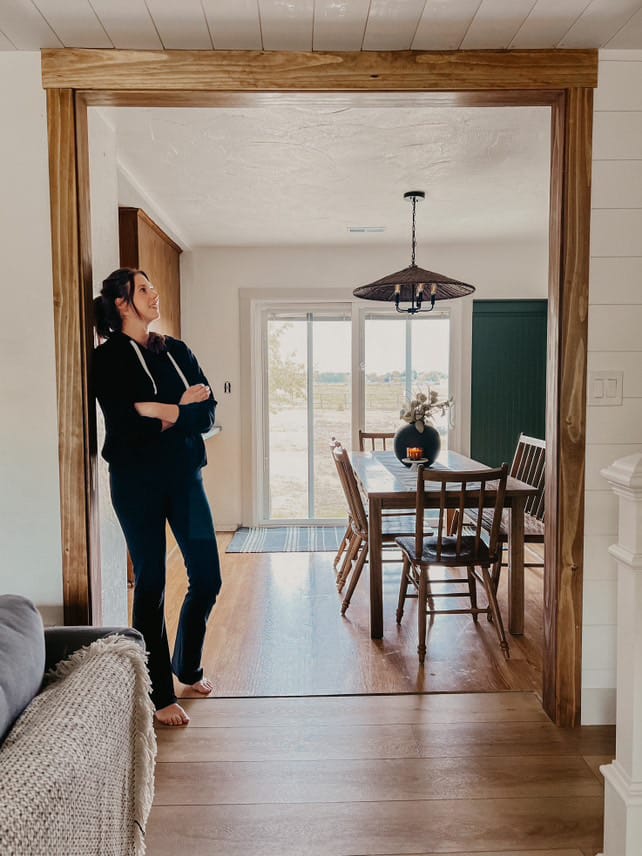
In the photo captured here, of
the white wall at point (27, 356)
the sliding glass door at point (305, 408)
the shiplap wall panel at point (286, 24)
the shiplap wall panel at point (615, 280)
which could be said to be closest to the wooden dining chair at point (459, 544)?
the shiplap wall panel at point (615, 280)

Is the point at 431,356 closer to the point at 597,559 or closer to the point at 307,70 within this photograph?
the point at 597,559

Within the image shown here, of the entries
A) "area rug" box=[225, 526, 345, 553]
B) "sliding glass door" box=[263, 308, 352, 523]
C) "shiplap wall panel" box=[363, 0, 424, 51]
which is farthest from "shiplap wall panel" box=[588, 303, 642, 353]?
"sliding glass door" box=[263, 308, 352, 523]

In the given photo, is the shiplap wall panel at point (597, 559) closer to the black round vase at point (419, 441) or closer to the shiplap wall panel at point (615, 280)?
the shiplap wall panel at point (615, 280)

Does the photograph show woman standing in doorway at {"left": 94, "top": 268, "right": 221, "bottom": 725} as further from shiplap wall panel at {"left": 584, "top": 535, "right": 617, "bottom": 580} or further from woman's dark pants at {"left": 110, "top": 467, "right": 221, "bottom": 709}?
shiplap wall panel at {"left": 584, "top": 535, "right": 617, "bottom": 580}

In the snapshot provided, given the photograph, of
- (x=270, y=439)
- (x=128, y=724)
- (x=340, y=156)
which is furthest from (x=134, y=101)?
(x=270, y=439)

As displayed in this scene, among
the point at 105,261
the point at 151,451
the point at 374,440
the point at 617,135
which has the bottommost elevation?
the point at 374,440

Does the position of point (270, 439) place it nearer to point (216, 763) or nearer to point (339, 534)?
point (339, 534)

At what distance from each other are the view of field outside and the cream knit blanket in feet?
12.9

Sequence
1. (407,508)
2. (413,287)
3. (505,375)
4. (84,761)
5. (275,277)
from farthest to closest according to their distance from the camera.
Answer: (505,375)
(275,277)
(413,287)
(407,508)
(84,761)

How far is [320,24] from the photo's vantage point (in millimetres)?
1733

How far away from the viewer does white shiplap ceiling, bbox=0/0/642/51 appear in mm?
1649

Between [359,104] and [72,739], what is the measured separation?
1951 mm

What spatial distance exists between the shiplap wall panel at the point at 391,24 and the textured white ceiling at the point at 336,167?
0.70m

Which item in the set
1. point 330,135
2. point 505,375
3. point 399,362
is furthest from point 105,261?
point 505,375
